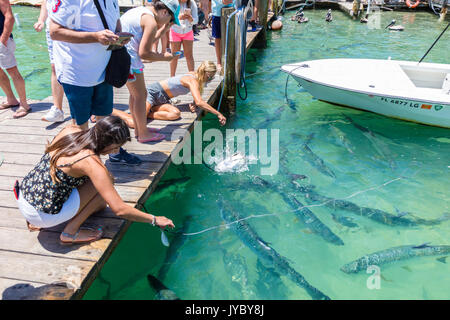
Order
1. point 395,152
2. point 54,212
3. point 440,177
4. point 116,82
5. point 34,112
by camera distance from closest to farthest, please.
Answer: point 54,212 < point 116,82 < point 34,112 < point 440,177 < point 395,152

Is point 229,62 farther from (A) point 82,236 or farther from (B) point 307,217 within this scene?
(A) point 82,236

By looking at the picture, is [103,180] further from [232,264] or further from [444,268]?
[444,268]

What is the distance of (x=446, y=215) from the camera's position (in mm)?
4785

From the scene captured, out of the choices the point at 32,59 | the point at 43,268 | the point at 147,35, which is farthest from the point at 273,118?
the point at 32,59

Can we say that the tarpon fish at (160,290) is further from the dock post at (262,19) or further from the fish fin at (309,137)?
the dock post at (262,19)

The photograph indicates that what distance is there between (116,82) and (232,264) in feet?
8.06

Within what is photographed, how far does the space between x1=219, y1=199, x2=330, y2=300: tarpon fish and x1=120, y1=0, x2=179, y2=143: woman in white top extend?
1838 mm

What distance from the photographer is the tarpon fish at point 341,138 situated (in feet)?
21.3

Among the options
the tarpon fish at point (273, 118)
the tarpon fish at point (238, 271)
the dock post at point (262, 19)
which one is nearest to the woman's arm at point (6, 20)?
the tarpon fish at point (238, 271)

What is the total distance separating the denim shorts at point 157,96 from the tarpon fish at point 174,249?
190cm

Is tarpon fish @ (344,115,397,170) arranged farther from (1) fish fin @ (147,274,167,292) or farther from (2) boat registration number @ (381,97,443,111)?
(1) fish fin @ (147,274,167,292)

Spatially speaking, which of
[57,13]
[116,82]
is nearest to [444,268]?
[116,82]

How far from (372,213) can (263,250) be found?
1795 millimetres
